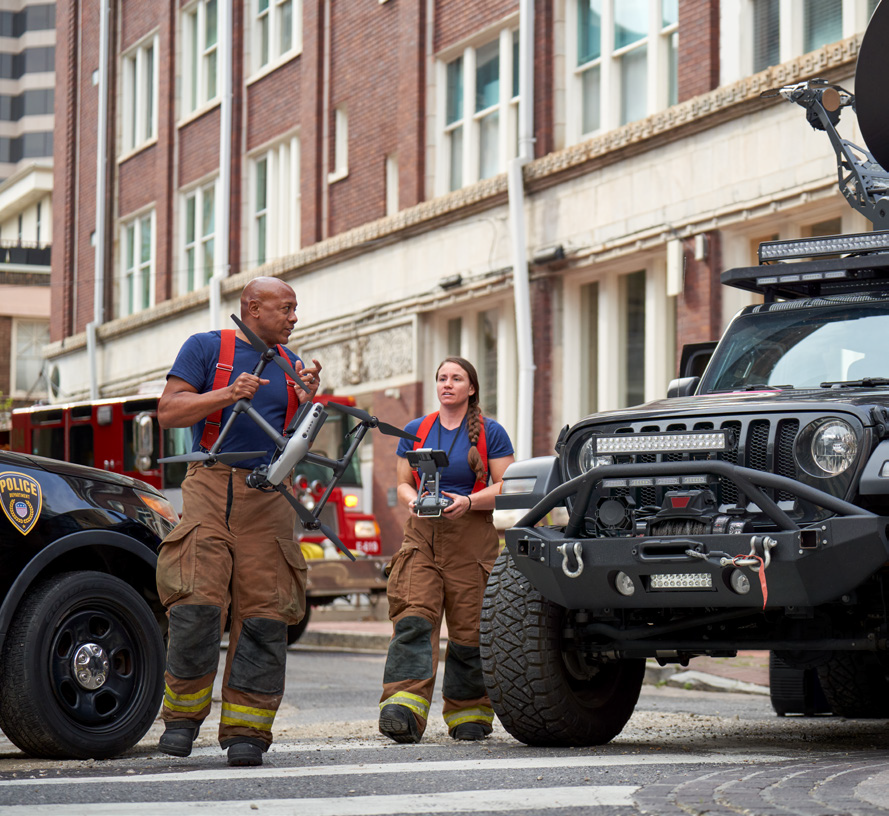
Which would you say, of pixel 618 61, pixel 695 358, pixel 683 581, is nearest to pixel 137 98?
pixel 618 61

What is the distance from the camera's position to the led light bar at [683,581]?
6152mm

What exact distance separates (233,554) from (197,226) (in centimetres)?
2682

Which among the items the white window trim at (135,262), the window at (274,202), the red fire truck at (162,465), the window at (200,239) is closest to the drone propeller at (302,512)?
the red fire truck at (162,465)

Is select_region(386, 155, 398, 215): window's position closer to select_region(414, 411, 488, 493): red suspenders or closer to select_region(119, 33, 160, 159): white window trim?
select_region(119, 33, 160, 159): white window trim

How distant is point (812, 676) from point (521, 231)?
12.6 m

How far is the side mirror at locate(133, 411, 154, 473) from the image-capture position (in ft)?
60.6

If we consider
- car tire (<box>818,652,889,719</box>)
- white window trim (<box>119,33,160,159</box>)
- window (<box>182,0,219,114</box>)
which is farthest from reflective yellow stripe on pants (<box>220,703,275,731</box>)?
white window trim (<box>119,33,160,159</box>)

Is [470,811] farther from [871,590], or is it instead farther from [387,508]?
[387,508]

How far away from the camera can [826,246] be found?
7.80 m

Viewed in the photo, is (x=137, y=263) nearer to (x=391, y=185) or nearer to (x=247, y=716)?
(x=391, y=185)

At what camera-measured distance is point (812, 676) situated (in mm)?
9148

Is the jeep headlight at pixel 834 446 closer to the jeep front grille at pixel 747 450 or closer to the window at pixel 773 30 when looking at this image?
the jeep front grille at pixel 747 450

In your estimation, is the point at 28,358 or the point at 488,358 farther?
the point at 28,358

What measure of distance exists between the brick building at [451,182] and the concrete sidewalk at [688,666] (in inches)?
180
